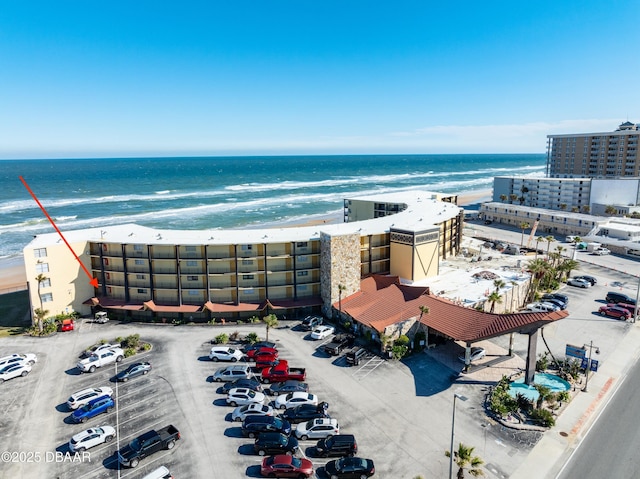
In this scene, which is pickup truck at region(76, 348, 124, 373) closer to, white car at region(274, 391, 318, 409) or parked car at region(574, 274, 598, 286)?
white car at region(274, 391, 318, 409)

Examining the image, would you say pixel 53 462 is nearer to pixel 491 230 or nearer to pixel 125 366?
pixel 125 366

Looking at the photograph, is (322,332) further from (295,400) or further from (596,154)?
(596,154)

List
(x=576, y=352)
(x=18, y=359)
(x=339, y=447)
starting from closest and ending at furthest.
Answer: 1. (x=339, y=447)
2. (x=576, y=352)
3. (x=18, y=359)

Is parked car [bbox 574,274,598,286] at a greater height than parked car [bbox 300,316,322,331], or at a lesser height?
greater

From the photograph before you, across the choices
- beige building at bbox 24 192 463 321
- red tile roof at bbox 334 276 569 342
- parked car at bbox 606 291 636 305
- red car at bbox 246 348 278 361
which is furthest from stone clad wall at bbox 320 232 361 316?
parked car at bbox 606 291 636 305

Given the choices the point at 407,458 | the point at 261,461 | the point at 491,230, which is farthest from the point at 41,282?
the point at 491,230

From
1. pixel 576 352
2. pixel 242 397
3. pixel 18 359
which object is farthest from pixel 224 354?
pixel 576 352
